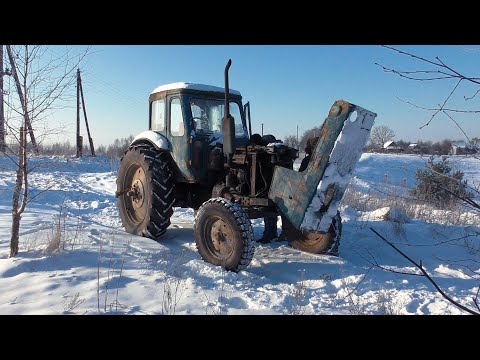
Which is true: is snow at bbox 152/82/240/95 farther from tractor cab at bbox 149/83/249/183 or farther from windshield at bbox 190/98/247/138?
windshield at bbox 190/98/247/138

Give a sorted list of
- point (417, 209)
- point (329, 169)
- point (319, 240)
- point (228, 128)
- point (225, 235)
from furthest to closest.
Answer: point (417, 209) < point (319, 240) < point (228, 128) < point (225, 235) < point (329, 169)

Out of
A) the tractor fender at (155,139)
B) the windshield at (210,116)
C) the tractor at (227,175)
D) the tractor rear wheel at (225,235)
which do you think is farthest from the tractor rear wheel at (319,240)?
the tractor fender at (155,139)

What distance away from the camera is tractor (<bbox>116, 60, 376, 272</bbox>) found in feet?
13.9

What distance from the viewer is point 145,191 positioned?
6.14 meters

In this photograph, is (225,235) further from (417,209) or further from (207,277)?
(417,209)

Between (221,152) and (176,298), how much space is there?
2643mm

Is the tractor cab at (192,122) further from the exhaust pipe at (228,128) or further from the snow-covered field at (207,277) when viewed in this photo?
the snow-covered field at (207,277)

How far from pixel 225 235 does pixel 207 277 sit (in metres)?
0.72

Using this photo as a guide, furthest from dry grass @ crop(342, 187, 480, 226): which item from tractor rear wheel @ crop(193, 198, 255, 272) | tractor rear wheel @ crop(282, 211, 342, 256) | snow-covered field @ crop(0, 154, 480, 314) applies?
tractor rear wheel @ crop(193, 198, 255, 272)

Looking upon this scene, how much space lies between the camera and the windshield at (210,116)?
5.74m

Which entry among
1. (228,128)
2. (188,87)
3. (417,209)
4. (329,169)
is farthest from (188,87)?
(417,209)

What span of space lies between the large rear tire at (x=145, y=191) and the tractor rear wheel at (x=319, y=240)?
76.2 inches
